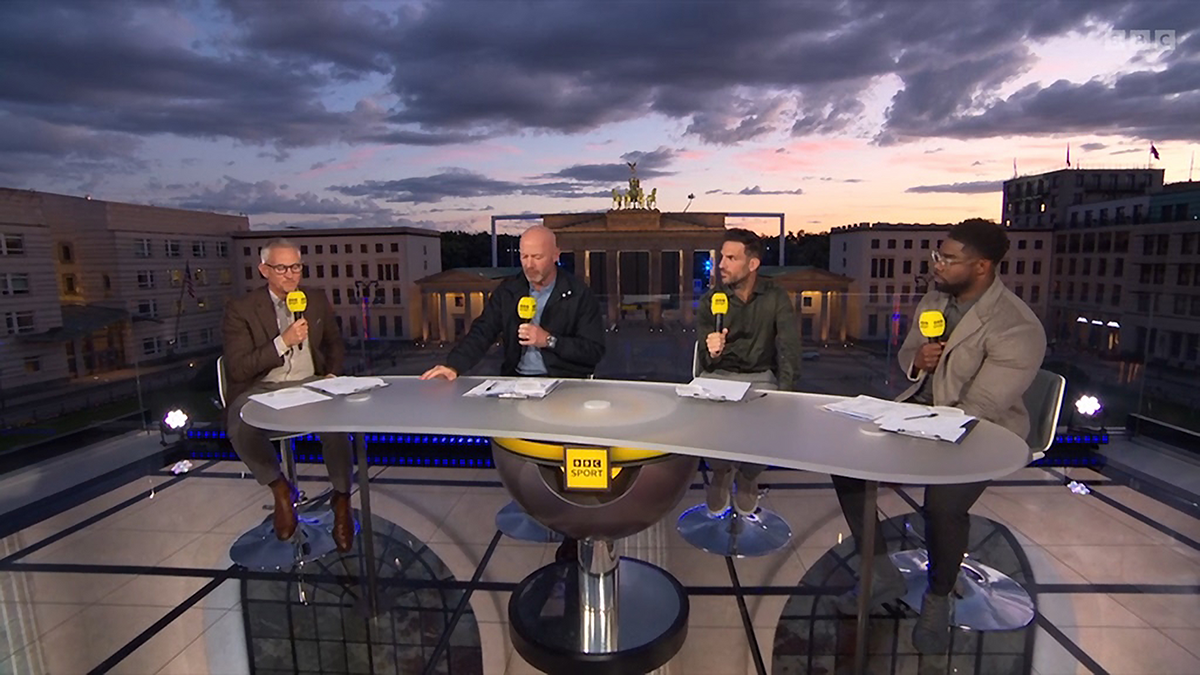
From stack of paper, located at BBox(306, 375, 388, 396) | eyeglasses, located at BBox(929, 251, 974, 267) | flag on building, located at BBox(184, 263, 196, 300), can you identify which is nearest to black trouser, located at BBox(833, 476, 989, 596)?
eyeglasses, located at BBox(929, 251, 974, 267)

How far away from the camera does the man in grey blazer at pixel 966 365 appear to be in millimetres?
1853

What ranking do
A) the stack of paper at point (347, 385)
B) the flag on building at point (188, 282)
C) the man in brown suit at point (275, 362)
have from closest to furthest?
the stack of paper at point (347, 385) → the man in brown suit at point (275, 362) → the flag on building at point (188, 282)

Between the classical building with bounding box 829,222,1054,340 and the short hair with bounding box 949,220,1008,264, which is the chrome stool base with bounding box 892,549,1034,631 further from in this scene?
the classical building with bounding box 829,222,1054,340

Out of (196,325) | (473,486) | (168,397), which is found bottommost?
(473,486)

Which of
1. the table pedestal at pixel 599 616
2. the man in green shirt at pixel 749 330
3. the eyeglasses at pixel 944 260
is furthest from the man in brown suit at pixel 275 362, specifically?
the eyeglasses at pixel 944 260

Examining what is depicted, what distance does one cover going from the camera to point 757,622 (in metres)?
2.20

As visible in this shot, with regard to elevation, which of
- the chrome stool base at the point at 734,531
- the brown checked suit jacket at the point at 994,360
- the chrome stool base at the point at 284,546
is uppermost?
the brown checked suit jacket at the point at 994,360

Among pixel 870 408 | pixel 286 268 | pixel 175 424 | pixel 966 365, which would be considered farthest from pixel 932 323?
→ pixel 175 424

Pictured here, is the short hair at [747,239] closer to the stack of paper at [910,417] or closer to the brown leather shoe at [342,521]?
the stack of paper at [910,417]

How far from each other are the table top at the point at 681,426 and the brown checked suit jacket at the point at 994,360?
211mm

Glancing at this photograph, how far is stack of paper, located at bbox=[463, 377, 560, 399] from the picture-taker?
212 cm

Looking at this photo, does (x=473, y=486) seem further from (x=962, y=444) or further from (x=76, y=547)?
(x=962, y=444)

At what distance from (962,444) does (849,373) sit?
195 inches

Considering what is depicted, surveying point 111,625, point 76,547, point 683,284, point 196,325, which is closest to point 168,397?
point 196,325
